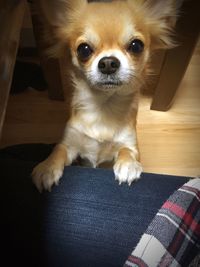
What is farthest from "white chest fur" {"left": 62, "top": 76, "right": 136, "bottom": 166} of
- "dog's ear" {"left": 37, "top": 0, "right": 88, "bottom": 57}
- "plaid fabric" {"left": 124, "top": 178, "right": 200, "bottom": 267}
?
"plaid fabric" {"left": 124, "top": 178, "right": 200, "bottom": 267}

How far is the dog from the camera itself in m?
0.80

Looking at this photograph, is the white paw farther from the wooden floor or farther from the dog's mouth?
the wooden floor

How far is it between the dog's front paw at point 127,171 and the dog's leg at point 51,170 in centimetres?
12

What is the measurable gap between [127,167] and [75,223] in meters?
0.22

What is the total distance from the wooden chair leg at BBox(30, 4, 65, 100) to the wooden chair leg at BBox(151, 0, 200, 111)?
336mm

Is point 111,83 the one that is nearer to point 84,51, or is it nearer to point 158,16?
point 84,51

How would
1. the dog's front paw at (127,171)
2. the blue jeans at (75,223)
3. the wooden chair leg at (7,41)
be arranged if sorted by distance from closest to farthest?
the wooden chair leg at (7,41), the blue jeans at (75,223), the dog's front paw at (127,171)

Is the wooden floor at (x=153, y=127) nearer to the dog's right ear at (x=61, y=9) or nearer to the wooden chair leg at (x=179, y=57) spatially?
the wooden chair leg at (x=179, y=57)

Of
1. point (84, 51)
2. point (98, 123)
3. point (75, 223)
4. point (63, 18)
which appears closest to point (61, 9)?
point (63, 18)

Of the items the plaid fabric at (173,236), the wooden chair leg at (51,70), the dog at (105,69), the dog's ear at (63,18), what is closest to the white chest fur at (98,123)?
the dog at (105,69)

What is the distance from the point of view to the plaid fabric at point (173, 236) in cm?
57

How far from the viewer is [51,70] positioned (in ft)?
4.28

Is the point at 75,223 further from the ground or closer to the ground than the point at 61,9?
closer to the ground

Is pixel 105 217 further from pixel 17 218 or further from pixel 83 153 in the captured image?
pixel 83 153
